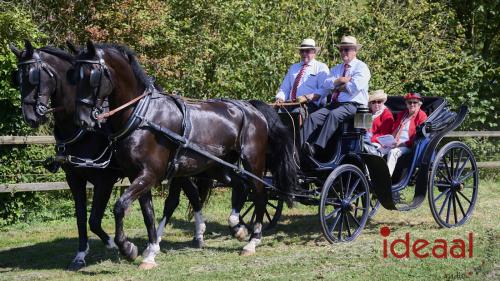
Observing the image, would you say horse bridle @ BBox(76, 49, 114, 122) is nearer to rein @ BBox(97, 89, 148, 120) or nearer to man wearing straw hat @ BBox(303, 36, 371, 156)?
rein @ BBox(97, 89, 148, 120)

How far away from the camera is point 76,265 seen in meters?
7.52

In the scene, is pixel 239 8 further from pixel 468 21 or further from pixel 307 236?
pixel 468 21

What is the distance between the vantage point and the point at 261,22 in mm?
12312

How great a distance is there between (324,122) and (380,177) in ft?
3.06

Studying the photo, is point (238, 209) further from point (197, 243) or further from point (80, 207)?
point (80, 207)

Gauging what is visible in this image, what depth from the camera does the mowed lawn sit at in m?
6.63

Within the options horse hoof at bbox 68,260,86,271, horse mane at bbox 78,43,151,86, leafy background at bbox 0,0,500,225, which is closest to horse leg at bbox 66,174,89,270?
horse hoof at bbox 68,260,86,271

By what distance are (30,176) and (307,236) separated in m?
3.89

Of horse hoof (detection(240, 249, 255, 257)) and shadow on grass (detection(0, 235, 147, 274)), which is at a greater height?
horse hoof (detection(240, 249, 255, 257))

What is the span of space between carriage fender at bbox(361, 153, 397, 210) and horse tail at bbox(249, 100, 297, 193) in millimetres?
889

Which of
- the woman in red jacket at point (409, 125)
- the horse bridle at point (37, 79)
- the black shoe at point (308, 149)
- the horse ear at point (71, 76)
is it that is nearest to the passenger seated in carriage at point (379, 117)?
the woman in red jacket at point (409, 125)

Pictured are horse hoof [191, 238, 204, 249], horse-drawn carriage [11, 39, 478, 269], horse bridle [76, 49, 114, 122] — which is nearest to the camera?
horse bridle [76, 49, 114, 122]

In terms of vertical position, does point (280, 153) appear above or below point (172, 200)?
above

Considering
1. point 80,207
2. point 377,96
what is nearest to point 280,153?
point 377,96
